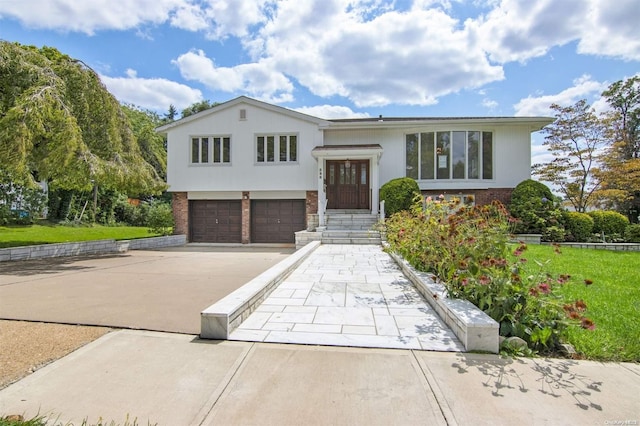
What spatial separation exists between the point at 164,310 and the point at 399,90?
14.8 m

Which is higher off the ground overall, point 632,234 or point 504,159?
point 504,159

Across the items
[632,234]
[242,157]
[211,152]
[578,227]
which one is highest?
[211,152]

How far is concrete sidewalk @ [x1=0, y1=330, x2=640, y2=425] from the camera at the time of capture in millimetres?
2115

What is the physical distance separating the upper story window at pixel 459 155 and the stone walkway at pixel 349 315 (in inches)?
367

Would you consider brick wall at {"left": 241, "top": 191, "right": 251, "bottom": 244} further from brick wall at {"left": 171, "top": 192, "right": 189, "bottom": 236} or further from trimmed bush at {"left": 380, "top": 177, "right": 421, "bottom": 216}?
trimmed bush at {"left": 380, "top": 177, "right": 421, "bottom": 216}

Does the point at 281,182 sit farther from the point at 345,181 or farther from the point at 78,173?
the point at 78,173

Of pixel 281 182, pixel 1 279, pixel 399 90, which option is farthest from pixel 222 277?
pixel 399 90

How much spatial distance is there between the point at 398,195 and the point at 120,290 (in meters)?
9.66

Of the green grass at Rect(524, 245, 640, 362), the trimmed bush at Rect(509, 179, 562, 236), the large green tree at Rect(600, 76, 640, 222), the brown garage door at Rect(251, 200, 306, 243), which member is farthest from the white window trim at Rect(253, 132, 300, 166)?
the large green tree at Rect(600, 76, 640, 222)

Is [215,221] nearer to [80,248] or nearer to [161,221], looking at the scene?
[161,221]

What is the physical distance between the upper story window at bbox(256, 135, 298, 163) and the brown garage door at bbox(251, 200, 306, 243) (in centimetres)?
193

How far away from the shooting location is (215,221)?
51.0 feet

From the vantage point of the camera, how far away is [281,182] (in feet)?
48.0

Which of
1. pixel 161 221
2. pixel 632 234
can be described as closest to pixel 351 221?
pixel 161 221
